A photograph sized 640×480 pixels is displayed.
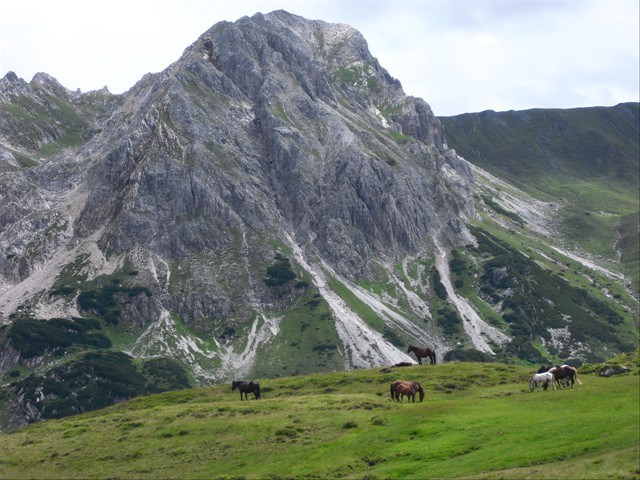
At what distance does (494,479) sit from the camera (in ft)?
139

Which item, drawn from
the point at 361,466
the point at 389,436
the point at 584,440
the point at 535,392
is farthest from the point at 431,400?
the point at 584,440

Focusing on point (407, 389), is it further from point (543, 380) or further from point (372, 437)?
point (372, 437)

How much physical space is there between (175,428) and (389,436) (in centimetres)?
2626

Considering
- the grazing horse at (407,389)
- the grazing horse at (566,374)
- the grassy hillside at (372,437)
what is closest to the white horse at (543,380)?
the grazing horse at (566,374)

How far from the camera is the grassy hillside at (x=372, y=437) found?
4709cm

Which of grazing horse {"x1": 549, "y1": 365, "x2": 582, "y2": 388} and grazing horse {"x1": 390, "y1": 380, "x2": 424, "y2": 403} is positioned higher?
grazing horse {"x1": 549, "y1": 365, "x2": 582, "y2": 388}

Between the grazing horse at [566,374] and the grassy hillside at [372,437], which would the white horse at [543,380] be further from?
the grassy hillside at [372,437]

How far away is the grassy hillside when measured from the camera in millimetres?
47094

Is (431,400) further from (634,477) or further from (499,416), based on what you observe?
(634,477)

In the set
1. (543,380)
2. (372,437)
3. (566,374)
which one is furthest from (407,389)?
(566,374)

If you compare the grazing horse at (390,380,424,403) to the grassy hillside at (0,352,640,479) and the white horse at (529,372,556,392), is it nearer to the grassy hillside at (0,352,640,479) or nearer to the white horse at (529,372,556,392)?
the grassy hillside at (0,352,640,479)

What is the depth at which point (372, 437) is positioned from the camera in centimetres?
6050

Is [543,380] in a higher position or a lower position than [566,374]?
lower

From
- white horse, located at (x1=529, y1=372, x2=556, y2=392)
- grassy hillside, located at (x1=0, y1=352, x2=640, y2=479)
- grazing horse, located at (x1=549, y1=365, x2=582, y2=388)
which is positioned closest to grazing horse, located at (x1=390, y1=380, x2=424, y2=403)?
grassy hillside, located at (x1=0, y1=352, x2=640, y2=479)
